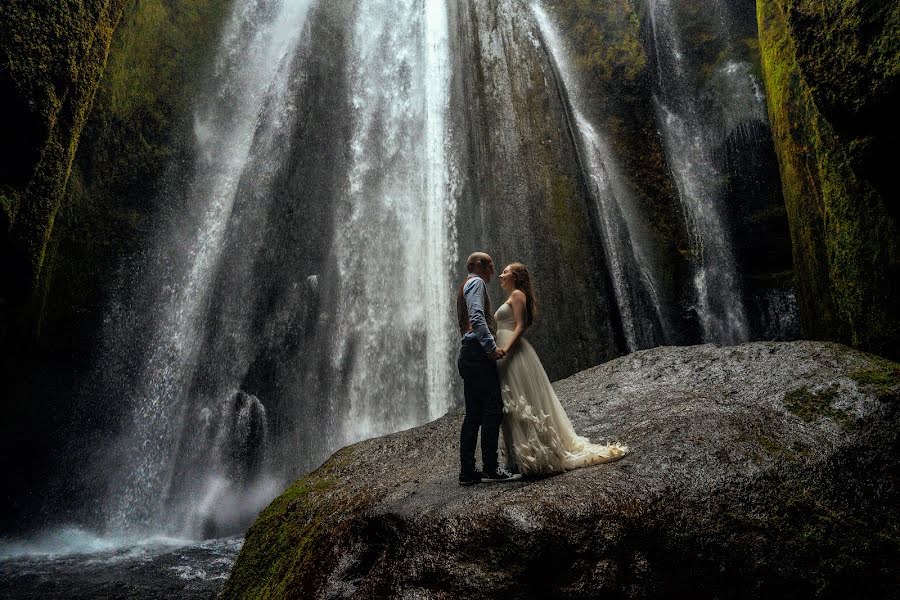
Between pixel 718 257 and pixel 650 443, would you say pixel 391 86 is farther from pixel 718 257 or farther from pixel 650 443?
pixel 650 443

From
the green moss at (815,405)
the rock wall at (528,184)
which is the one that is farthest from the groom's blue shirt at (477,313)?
the rock wall at (528,184)

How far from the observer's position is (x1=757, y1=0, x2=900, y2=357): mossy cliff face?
4.66 metres

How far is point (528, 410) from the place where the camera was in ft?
11.8

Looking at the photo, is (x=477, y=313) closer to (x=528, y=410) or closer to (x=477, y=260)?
(x=477, y=260)

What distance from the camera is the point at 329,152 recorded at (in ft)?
45.7

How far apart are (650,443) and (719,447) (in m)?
0.43

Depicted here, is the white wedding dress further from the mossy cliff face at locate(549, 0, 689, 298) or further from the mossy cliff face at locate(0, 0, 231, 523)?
the mossy cliff face at locate(549, 0, 689, 298)

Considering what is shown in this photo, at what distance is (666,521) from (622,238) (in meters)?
10.0

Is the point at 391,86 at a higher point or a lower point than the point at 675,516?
higher

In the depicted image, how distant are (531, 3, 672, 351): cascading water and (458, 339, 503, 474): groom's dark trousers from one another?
7.97 m

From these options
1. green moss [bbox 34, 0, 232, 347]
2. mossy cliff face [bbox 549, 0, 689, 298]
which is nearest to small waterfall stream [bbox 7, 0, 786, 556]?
mossy cliff face [bbox 549, 0, 689, 298]

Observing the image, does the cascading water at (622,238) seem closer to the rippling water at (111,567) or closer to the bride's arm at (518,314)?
the bride's arm at (518,314)

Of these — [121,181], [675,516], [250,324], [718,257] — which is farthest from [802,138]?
[121,181]

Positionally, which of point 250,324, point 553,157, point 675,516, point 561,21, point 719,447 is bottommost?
point 675,516
